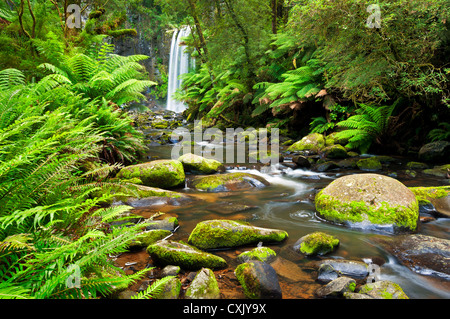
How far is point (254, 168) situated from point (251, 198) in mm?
2230

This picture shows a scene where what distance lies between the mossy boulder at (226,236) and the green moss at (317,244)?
0.33 metres

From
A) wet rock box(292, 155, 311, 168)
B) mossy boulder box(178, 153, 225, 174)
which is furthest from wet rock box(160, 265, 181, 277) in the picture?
wet rock box(292, 155, 311, 168)

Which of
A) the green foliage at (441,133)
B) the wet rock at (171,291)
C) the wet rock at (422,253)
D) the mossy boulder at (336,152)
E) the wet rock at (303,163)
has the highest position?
the green foliage at (441,133)

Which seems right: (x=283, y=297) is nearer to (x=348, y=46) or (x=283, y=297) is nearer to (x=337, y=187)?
(x=337, y=187)

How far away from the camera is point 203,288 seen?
6.13ft

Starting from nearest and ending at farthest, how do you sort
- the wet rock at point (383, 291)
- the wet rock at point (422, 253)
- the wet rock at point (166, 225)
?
the wet rock at point (383, 291), the wet rock at point (422, 253), the wet rock at point (166, 225)

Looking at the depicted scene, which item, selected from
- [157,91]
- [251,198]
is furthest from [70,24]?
[157,91]

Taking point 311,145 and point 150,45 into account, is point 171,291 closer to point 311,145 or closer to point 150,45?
Result: point 311,145

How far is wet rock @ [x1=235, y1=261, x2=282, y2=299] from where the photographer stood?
74.2 inches

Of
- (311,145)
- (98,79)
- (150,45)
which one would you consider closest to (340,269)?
(98,79)

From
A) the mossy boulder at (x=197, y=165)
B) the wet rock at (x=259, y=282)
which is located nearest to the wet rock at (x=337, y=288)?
the wet rock at (x=259, y=282)

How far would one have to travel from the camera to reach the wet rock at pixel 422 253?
89.5 inches

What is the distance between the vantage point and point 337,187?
361 cm

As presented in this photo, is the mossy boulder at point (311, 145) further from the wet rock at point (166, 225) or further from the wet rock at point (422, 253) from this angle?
the wet rock at point (166, 225)
